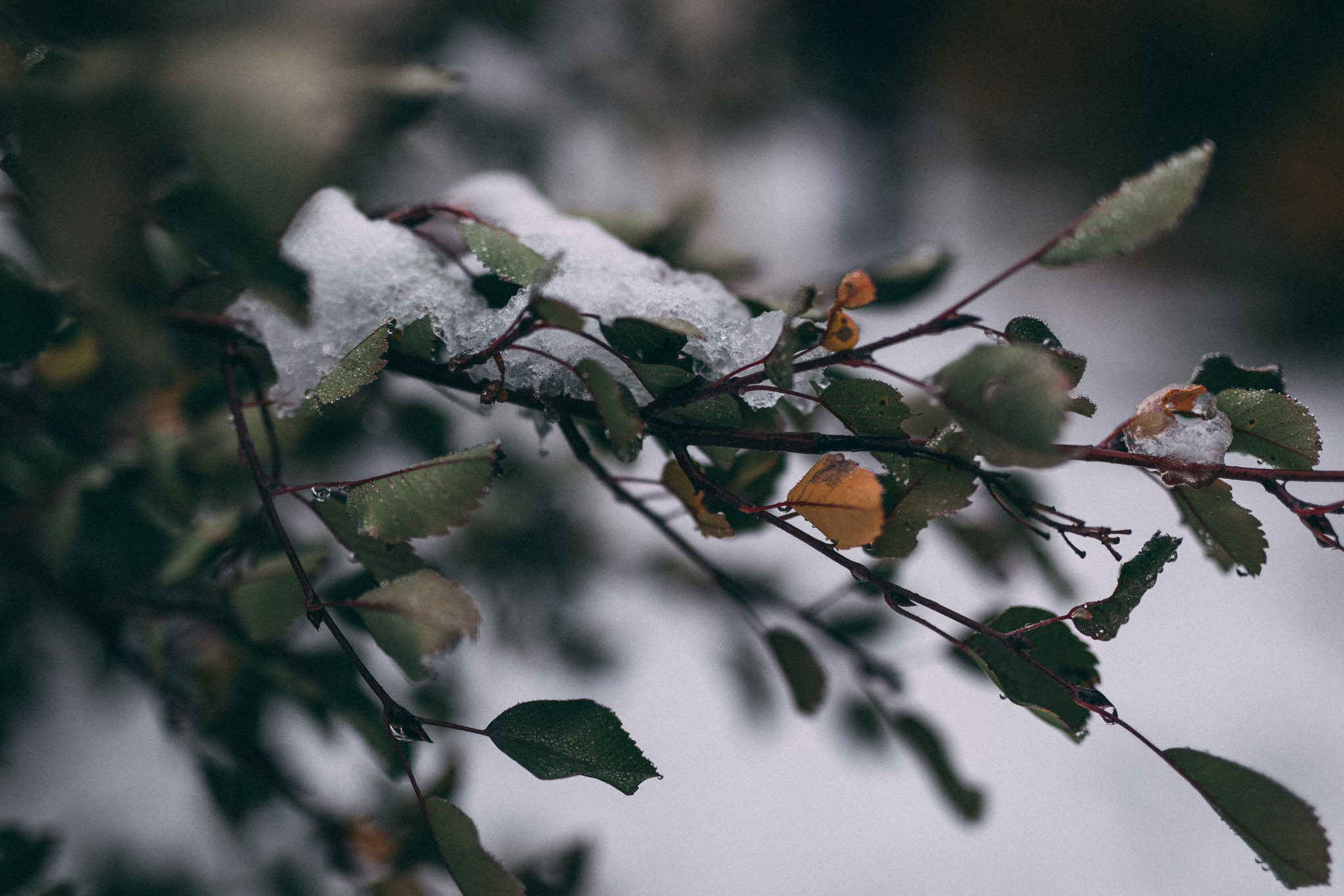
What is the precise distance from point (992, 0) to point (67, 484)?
2495mm

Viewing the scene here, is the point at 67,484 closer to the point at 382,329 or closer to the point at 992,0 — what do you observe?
the point at 382,329

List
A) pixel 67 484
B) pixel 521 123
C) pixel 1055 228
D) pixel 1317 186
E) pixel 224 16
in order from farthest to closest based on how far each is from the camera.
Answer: pixel 1055 228 < pixel 1317 186 < pixel 521 123 < pixel 67 484 < pixel 224 16

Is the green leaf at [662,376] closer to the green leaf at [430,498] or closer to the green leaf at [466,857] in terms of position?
the green leaf at [430,498]

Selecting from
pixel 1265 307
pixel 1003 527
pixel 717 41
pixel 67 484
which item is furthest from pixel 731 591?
pixel 1265 307

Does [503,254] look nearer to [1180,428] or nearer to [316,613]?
[316,613]

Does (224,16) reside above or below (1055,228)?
above

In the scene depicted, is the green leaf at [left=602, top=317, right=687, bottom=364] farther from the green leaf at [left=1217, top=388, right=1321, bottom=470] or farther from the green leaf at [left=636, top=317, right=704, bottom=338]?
the green leaf at [left=1217, top=388, right=1321, bottom=470]

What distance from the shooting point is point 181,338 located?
576 mm

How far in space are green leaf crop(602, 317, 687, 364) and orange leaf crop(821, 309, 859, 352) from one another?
0.19 feet

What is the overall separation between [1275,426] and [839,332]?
17cm

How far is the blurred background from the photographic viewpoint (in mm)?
253

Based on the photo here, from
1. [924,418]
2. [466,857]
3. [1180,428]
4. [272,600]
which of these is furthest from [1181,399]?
[272,600]

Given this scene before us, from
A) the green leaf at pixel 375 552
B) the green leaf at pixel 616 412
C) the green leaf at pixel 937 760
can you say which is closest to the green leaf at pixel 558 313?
the green leaf at pixel 616 412

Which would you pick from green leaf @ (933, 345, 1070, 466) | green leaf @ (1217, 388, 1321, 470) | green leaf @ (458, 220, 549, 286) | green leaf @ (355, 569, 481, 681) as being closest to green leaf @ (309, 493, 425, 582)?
green leaf @ (355, 569, 481, 681)
